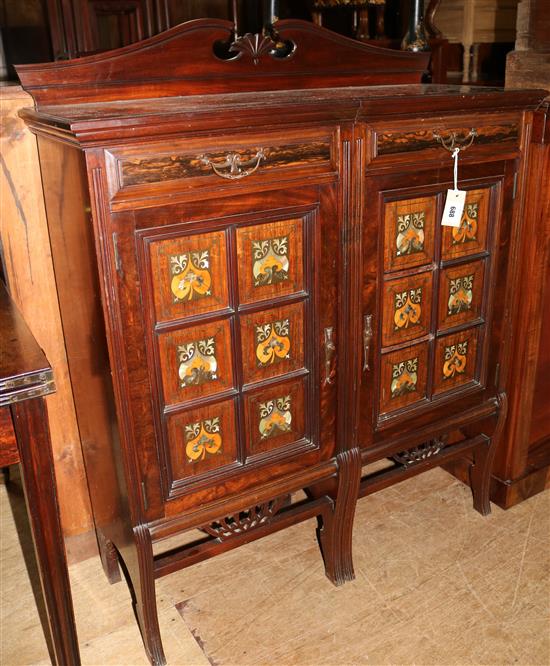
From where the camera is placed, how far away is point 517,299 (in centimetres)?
194

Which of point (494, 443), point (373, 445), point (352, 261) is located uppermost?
point (352, 261)

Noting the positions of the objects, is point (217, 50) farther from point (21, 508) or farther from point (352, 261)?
point (21, 508)

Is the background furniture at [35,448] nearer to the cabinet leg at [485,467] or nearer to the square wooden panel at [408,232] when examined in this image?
the square wooden panel at [408,232]

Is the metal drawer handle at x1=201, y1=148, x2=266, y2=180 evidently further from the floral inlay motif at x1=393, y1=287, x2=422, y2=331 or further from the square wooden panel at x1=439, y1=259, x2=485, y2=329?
the square wooden panel at x1=439, y1=259, x2=485, y2=329

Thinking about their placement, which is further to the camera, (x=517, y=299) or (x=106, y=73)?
(x=517, y=299)

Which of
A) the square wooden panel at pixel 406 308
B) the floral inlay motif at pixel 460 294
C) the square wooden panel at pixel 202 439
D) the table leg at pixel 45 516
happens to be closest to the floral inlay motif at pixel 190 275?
the square wooden panel at pixel 202 439

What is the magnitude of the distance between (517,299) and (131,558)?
1.27 meters

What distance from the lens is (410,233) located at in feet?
5.30

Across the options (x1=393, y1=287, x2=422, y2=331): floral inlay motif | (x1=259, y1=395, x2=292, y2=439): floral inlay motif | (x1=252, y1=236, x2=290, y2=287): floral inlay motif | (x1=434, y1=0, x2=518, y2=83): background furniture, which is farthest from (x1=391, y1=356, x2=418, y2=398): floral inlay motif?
(x1=434, y1=0, x2=518, y2=83): background furniture

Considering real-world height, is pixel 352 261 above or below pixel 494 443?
above

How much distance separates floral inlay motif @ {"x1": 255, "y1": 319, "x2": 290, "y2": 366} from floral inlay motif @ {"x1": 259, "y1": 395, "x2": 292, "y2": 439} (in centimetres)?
10

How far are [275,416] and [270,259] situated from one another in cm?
38

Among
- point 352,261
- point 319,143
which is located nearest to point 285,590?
point 352,261

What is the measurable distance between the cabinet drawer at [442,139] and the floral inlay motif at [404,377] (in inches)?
20.3
